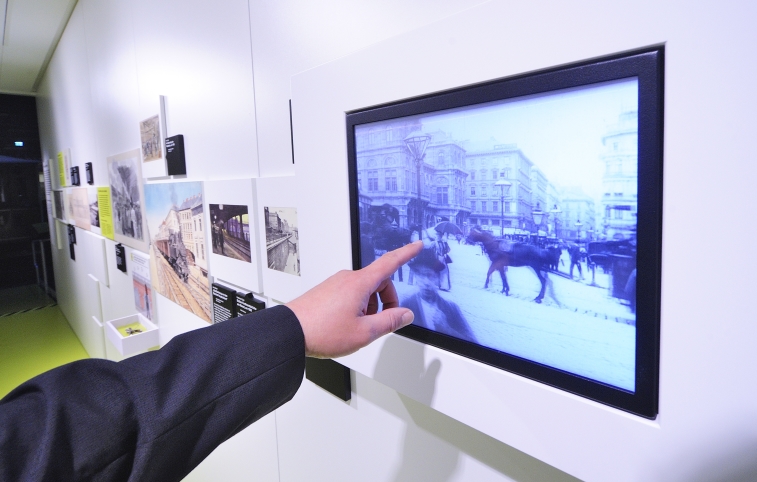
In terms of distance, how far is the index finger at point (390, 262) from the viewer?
0.59 m

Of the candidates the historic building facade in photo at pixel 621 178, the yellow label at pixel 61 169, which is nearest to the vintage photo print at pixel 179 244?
the historic building facade in photo at pixel 621 178

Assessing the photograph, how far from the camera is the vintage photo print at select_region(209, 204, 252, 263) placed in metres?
1.14

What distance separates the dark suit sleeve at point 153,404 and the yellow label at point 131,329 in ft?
5.14

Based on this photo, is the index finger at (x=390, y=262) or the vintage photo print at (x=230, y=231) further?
the vintage photo print at (x=230, y=231)

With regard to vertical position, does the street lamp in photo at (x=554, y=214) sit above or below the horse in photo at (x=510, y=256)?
above

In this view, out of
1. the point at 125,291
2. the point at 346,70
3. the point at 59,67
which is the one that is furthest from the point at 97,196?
the point at 346,70

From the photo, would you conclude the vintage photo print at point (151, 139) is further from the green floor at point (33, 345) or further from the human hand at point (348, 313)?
the green floor at point (33, 345)

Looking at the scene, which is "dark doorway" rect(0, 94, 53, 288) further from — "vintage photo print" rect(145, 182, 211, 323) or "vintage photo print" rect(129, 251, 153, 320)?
"vintage photo print" rect(145, 182, 211, 323)

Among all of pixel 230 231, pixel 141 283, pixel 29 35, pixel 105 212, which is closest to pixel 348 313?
pixel 230 231

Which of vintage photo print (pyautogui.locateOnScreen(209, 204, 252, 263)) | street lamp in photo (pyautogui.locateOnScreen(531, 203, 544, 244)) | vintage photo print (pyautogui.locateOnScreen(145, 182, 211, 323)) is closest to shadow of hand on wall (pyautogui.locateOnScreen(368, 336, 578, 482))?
street lamp in photo (pyautogui.locateOnScreen(531, 203, 544, 244))

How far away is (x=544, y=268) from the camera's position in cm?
48

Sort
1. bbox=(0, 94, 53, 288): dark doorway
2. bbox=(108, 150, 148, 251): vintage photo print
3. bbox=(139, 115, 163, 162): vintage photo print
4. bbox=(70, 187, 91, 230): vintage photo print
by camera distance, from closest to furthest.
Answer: bbox=(139, 115, 163, 162): vintage photo print, bbox=(108, 150, 148, 251): vintage photo print, bbox=(70, 187, 91, 230): vintage photo print, bbox=(0, 94, 53, 288): dark doorway

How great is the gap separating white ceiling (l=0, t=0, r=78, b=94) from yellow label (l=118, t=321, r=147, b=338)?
78.6 inches

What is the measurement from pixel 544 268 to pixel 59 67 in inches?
161
